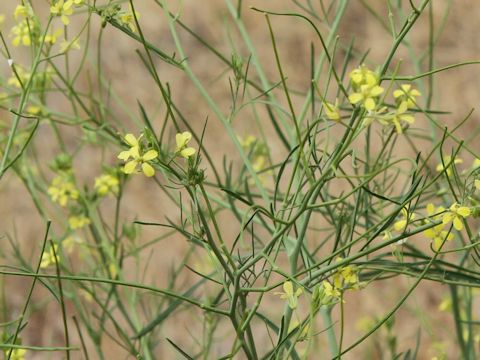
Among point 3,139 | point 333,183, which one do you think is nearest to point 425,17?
point 333,183

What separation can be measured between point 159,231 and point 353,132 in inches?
114

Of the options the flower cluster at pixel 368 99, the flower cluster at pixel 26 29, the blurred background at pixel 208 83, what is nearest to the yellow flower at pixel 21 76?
the flower cluster at pixel 26 29

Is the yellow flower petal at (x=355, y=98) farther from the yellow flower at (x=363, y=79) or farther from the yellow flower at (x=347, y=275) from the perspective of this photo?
the yellow flower at (x=347, y=275)

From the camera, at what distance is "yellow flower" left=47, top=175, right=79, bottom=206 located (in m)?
1.47

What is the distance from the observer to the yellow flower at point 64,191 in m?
1.47

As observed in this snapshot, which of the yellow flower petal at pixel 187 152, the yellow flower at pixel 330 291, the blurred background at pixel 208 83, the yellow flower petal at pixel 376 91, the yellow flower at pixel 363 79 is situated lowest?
the yellow flower at pixel 330 291

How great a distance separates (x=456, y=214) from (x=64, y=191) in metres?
0.80

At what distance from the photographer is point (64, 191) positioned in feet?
4.87

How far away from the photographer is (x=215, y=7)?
12.8 feet

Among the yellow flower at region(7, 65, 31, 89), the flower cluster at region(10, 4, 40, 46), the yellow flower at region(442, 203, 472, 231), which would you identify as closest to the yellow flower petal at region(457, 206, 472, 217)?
the yellow flower at region(442, 203, 472, 231)

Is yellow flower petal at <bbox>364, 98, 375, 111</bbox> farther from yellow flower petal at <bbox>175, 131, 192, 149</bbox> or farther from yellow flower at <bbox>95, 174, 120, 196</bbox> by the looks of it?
yellow flower at <bbox>95, 174, 120, 196</bbox>

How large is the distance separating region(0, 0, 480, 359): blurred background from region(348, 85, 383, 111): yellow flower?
268 cm

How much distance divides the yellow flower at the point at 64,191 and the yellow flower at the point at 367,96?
786 mm

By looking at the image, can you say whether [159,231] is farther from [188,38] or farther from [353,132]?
[353,132]
